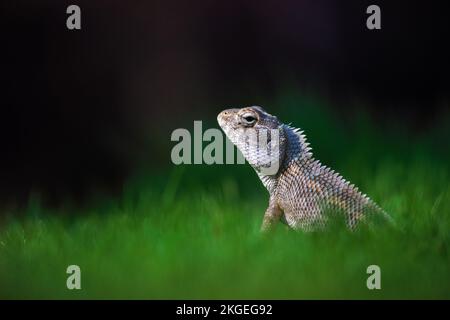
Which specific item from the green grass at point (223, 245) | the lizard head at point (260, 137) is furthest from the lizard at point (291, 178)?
the green grass at point (223, 245)

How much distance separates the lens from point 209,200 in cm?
662

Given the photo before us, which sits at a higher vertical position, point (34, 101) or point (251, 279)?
point (34, 101)

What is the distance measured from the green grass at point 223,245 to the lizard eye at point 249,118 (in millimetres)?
681

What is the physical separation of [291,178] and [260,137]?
0.40 metres

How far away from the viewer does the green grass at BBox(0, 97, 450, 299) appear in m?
4.90

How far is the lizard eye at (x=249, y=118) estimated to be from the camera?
6.34 m

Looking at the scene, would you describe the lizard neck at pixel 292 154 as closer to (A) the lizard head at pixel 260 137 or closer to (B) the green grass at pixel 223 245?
(A) the lizard head at pixel 260 137

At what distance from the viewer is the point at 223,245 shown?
5.27 m

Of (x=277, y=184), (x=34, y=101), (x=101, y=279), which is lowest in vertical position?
(x=101, y=279)

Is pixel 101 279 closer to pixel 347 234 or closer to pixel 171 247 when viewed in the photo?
pixel 171 247

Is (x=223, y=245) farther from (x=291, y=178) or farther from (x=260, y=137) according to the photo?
(x=260, y=137)

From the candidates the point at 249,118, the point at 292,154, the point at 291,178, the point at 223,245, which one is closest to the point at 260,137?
the point at 249,118

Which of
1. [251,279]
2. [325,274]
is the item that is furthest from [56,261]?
[325,274]

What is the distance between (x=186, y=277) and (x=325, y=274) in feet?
2.77
